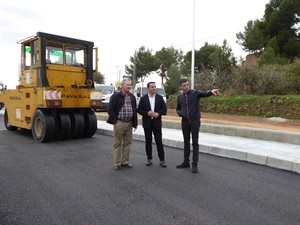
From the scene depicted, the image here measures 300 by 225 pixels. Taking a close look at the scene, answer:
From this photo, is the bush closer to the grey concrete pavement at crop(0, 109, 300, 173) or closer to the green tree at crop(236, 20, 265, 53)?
the grey concrete pavement at crop(0, 109, 300, 173)

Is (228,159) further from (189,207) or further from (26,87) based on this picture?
(26,87)

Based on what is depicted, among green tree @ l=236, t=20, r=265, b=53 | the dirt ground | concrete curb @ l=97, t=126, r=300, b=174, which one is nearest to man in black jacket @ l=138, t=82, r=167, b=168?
concrete curb @ l=97, t=126, r=300, b=174

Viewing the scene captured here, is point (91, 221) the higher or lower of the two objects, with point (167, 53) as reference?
lower

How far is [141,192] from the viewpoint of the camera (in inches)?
174

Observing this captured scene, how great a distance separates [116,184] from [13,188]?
5.22 ft

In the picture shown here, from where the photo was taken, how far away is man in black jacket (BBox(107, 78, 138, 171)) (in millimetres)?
5715

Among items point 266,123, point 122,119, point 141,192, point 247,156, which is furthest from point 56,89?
point 266,123

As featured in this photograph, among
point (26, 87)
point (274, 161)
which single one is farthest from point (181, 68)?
point (274, 161)

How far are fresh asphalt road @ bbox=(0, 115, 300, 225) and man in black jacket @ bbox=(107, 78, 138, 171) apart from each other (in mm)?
298

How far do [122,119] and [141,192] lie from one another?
179 cm

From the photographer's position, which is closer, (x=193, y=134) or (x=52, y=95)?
(x=193, y=134)

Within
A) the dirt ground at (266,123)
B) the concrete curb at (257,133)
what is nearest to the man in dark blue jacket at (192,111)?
the concrete curb at (257,133)

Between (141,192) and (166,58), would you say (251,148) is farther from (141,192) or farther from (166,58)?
(166,58)

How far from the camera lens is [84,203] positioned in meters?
3.94
